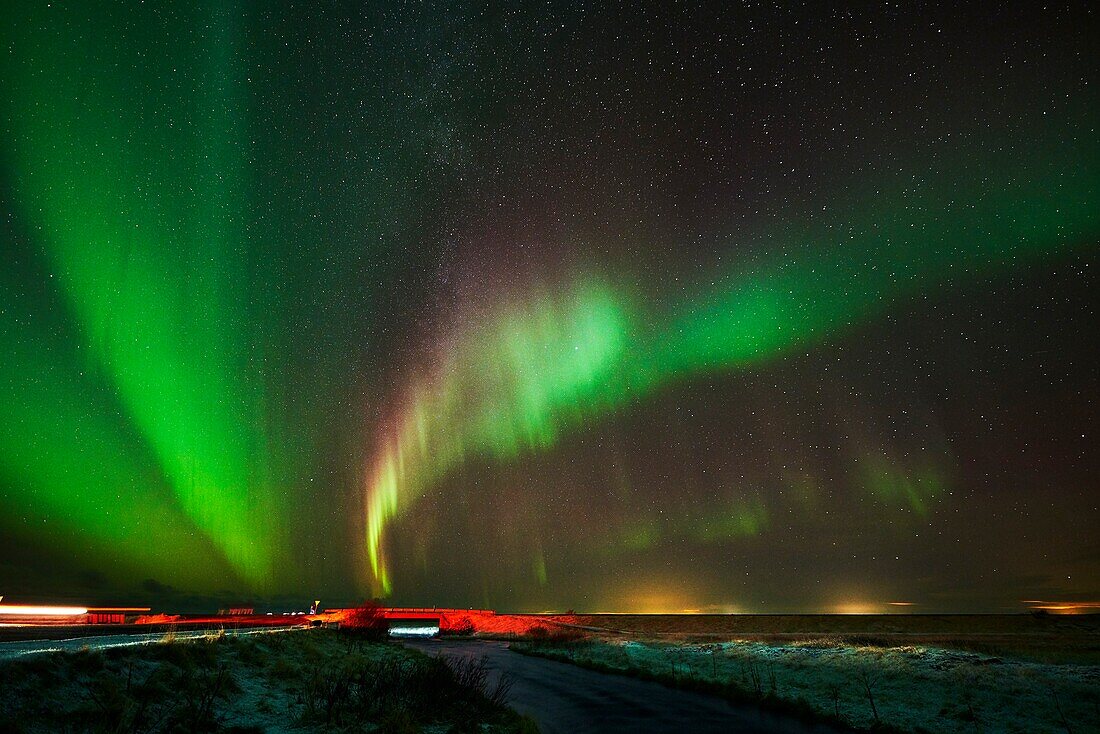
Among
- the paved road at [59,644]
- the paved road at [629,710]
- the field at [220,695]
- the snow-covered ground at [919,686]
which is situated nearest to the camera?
the field at [220,695]

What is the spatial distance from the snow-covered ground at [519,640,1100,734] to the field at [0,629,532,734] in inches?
576

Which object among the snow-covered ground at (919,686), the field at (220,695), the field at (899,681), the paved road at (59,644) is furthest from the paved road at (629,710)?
the paved road at (59,644)

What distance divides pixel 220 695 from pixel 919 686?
2827cm

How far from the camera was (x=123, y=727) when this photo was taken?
12.4 metres

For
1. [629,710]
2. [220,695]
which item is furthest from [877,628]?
[220,695]

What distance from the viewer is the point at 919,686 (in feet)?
87.8

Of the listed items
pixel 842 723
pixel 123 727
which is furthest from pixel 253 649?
pixel 842 723

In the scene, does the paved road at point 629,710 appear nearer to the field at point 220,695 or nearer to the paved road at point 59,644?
the field at point 220,695

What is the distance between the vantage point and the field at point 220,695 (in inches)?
497

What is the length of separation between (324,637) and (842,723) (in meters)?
33.3

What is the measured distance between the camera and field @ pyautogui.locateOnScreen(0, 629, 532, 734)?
41.4 feet

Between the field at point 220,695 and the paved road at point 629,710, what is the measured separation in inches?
139

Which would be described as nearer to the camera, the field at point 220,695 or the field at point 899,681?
the field at point 220,695

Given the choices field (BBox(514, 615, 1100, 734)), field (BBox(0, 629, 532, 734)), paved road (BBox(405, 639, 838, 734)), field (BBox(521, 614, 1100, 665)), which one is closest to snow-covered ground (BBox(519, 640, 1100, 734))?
field (BBox(514, 615, 1100, 734))
